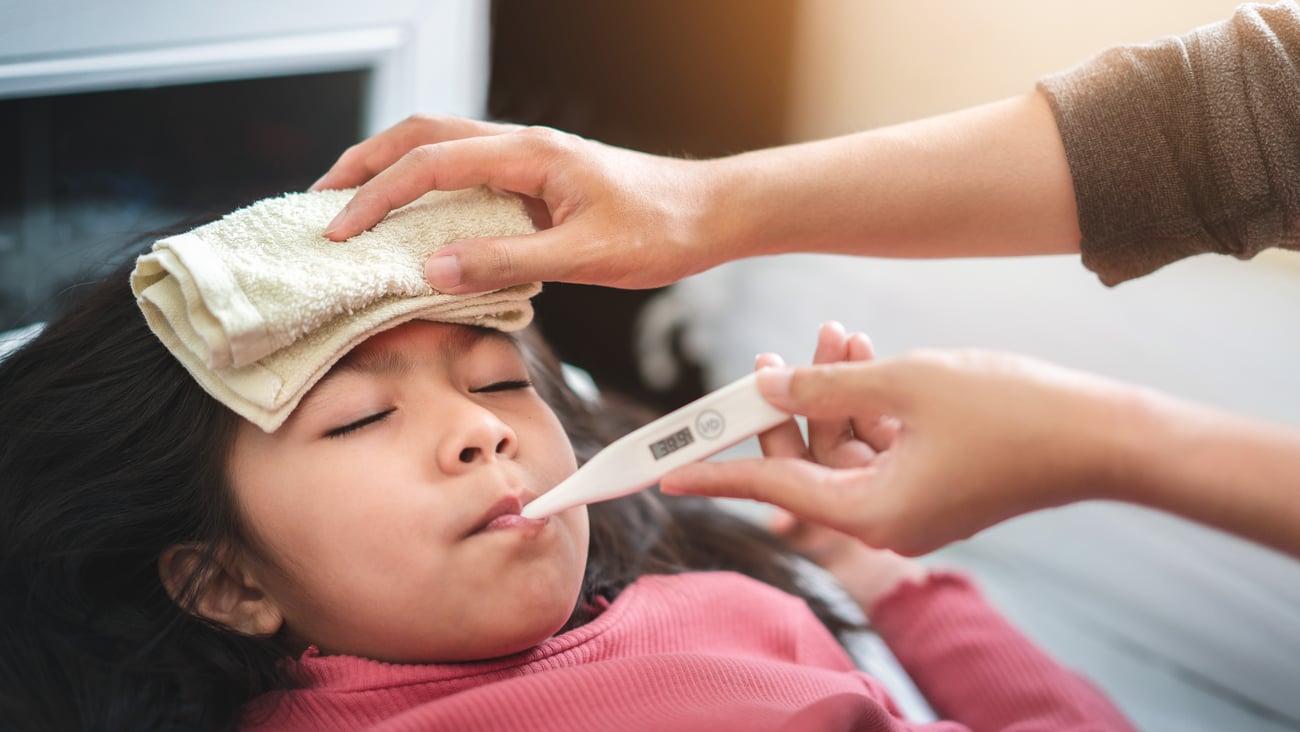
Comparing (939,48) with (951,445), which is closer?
(951,445)

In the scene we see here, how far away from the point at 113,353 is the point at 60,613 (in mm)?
233

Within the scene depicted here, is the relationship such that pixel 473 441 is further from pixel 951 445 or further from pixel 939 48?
pixel 939 48

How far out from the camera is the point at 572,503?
79 cm

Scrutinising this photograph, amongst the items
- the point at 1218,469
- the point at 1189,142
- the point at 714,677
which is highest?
the point at 1189,142

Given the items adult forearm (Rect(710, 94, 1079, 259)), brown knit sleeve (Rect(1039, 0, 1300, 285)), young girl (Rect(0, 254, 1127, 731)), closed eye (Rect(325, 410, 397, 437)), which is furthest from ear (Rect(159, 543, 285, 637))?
brown knit sleeve (Rect(1039, 0, 1300, 285))

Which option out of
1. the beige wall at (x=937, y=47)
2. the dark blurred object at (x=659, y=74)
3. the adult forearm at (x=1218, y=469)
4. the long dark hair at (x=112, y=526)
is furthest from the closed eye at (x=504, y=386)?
the beige wall at (x=937, y=47)

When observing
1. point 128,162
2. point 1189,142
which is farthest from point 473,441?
point 128,162

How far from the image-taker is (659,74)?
6.61 ft

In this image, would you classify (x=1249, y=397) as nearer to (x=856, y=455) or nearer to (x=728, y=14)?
(x=856, y=455)

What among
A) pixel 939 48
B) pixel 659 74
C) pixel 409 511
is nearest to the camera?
pixel 409 511

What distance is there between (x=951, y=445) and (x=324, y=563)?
1.71 ft

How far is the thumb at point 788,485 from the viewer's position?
67 cm

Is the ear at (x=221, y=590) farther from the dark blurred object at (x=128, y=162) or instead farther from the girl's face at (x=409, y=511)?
the dark blurred object at (x=128, y=162)

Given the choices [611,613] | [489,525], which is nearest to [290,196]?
[489,525]
